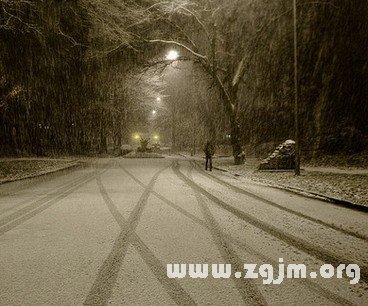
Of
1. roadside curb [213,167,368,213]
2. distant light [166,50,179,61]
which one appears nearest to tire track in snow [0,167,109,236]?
roadside curb [213,167,368,213]

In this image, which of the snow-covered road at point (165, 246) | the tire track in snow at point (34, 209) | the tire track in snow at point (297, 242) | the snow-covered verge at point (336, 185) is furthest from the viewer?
the snow-covered verge at point (336, 185)

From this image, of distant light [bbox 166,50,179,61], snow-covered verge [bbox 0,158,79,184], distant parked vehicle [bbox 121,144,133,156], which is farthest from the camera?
distant parked vehicle [bbox 121,144,133,156]

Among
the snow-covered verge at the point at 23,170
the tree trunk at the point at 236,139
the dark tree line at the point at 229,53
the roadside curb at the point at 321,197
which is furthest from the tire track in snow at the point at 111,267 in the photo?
the tree trunk at the point at 236,139

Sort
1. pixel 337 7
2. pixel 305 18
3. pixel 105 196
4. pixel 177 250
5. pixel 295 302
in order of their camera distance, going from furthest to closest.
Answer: pixel 305 18
pixel 337 7
pixel 105 196
pixel 177 250
pixel 295 302

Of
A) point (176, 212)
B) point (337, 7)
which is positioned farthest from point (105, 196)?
point (337, 7)

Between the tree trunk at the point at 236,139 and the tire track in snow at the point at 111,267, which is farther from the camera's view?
the tree trunk at the point at 236,139

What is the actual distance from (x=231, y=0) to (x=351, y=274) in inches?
830

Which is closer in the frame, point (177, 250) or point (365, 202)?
point (177, 250)

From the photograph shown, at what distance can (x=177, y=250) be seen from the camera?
5855mm

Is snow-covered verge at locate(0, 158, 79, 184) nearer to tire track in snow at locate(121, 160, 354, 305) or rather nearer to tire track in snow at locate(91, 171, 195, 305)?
tire track in snow at locate(121, 160, 354, 305)

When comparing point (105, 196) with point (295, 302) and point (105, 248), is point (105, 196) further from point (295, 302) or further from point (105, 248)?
point (295, 302)

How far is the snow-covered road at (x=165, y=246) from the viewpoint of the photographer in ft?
13.8

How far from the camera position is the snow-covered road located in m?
4.21

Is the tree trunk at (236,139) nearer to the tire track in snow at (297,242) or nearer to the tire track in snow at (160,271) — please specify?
the tire track in snow at (297,242)
